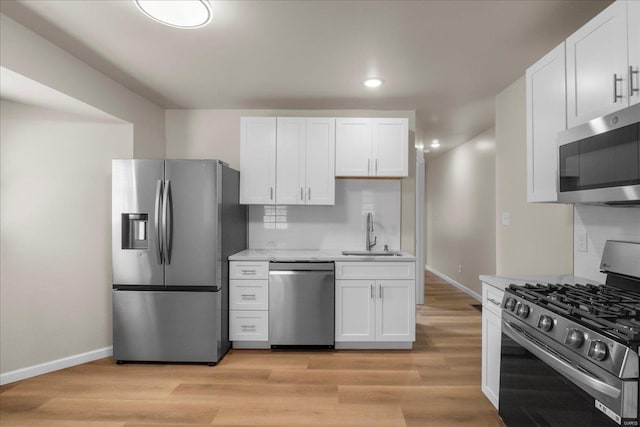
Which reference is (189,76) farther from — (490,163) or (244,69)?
(490,163)

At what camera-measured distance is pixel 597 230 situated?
2.22m

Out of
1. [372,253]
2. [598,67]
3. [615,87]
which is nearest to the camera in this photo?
[615,87]

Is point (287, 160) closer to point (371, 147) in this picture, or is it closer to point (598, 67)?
point (371, 147)

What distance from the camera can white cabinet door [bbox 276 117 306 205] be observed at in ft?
12.4

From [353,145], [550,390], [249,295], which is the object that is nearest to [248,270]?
[249,295]

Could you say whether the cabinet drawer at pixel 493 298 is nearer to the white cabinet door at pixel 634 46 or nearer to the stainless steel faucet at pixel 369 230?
the white cabinet door at pixel 634 46

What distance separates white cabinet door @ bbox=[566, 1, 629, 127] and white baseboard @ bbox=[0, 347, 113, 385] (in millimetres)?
4113

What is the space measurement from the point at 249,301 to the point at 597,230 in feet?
9.18

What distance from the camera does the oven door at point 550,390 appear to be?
1230 mm

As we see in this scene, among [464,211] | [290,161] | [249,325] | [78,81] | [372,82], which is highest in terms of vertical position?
[372,82]

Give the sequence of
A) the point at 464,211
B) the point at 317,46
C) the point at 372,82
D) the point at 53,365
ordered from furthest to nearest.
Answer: the point at 464,211
the point at 372,82
the point at 53,365
the point at 317,46

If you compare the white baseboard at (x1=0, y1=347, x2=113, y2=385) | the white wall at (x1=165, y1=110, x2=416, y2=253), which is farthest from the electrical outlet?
the white baseboard at (x1=0, y1=347, x2=113, y2=385)

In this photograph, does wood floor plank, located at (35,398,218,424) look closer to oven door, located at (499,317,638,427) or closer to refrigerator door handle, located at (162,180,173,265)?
refrigerator door handle, located at (162,180,173,265)

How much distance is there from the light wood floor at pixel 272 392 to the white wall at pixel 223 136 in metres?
1.53
